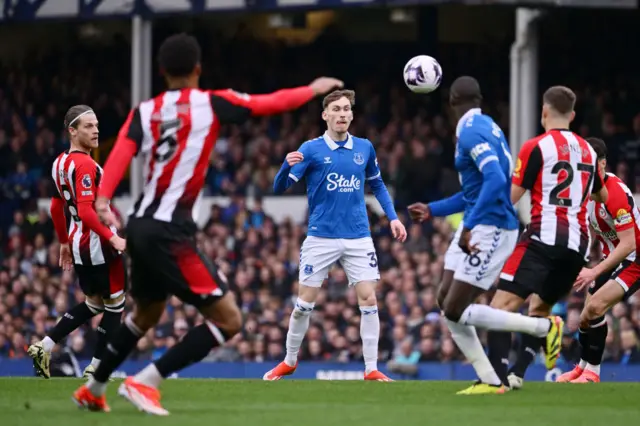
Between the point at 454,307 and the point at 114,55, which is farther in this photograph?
the point at 114,55

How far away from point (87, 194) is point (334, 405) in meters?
3.13

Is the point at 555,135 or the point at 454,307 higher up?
the point at 555,135

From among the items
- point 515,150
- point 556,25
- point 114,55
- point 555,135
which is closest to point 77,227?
point 555,135

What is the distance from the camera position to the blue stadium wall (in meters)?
17.8

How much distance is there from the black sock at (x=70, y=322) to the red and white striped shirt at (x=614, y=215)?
178 inches

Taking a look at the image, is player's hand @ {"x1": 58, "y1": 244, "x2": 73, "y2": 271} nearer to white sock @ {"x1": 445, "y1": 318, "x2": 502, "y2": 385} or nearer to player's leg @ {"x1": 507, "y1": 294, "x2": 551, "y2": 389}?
white sock @ {"x1": 445, "y1": 318, "x2": 502, "y2": 385}

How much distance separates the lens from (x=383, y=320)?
19.5m

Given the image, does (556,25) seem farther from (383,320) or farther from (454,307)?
(454,307)

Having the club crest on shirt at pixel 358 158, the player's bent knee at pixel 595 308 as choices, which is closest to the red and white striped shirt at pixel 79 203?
the club crest on shirt at pixel 358 158

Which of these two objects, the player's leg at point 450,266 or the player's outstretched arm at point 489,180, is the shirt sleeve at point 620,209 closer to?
the player's leg at point 450,266

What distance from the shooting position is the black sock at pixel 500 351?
10.5m

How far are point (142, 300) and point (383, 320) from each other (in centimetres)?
1081

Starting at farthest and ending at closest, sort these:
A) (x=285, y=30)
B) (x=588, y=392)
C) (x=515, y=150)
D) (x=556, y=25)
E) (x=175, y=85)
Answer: (x=285, y=30), (x=556, y=25), (x=515, y=150), (x=588, y=392), (x=175, y=85)

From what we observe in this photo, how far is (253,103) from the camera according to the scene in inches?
347
